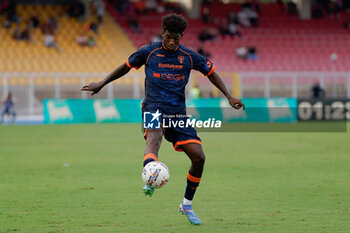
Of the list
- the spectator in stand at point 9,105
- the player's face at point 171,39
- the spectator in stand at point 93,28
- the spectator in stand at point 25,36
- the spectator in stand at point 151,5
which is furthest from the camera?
the spectator in stand at point 151,5

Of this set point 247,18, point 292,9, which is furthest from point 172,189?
point 292,9

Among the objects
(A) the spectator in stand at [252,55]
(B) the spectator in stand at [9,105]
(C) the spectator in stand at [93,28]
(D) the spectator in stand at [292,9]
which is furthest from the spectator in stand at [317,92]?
(B) the spectator in stand at [9,105]

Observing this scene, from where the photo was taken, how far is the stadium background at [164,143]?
25.5ft

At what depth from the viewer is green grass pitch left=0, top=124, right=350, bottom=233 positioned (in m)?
7.08

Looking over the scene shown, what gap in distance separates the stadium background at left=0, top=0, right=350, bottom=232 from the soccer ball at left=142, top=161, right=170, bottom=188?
23.7 inches

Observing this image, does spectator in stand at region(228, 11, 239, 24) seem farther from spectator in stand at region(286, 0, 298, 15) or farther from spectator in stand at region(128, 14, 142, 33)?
spectator in stand at region(128, 14, 142, 33)

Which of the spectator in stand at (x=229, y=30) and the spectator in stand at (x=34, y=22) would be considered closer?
the spectator in stand at (x=34, y=22)

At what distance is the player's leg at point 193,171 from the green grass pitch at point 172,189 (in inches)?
4.6

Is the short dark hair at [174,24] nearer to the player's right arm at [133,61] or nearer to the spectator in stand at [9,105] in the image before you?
the player's right arm at [133,61]

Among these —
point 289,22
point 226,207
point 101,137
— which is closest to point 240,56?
point 289,22

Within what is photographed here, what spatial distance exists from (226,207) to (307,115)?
2246 centimetres

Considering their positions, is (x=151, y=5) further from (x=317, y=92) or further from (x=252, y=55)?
(x=317, y=92)

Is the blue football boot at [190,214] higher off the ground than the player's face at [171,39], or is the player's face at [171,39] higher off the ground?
the player's face at [171,39]

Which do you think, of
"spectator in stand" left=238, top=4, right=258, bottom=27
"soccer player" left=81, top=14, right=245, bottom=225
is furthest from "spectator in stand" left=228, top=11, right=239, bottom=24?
"soccer player" left=81, top=14, right=245, bottom=225
